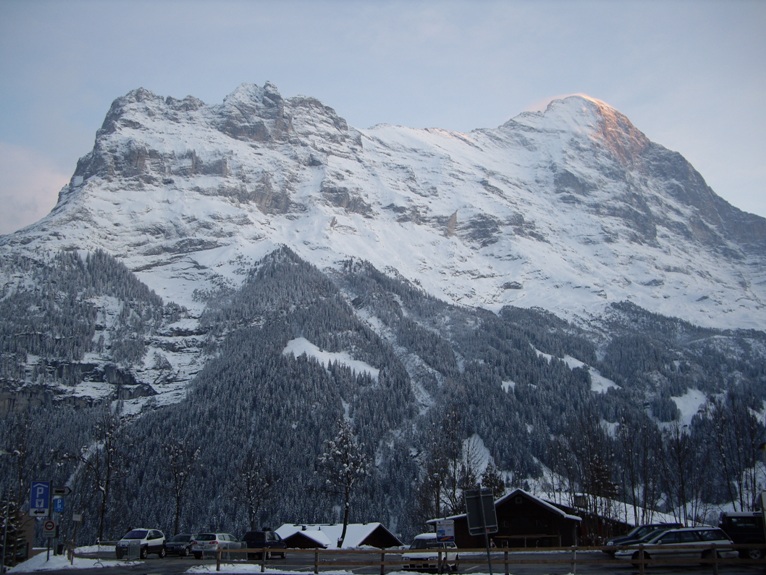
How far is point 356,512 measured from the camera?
13150 centimetres

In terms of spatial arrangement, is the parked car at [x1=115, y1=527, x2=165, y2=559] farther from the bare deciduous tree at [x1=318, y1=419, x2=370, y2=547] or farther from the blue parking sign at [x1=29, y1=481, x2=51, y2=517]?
the bare deciduous tree at [x1=318, y1=419, x2=370, y2=547]

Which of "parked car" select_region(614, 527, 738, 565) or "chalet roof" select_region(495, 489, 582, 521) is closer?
"parked car" select_region(614, 527, 738, 565)

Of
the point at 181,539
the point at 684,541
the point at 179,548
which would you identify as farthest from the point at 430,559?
Result: the point at 181,539

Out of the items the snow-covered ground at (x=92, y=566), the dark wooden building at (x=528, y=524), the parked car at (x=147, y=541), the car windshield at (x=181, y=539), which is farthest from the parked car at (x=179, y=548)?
the dark wooden building at (x=528, y=524)

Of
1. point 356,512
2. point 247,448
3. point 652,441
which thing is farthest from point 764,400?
point 247,448

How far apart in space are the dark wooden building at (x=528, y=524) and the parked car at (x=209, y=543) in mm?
17663

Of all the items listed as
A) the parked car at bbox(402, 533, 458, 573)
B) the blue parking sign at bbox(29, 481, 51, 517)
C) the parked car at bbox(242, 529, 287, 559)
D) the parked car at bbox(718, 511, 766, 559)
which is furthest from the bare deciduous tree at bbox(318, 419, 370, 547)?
the blue parking sign at bbox(29, 481, 51, 517)

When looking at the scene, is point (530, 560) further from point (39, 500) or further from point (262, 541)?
point (262, 541)

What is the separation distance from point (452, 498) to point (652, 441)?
168 feet

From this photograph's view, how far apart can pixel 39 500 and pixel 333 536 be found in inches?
2166

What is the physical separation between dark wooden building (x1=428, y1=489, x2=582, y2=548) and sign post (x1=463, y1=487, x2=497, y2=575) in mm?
41672

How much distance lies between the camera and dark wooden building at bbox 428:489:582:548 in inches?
2502

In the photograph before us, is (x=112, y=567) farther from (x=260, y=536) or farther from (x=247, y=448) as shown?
(x=247, y=448)

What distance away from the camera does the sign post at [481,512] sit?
22.5 metres
